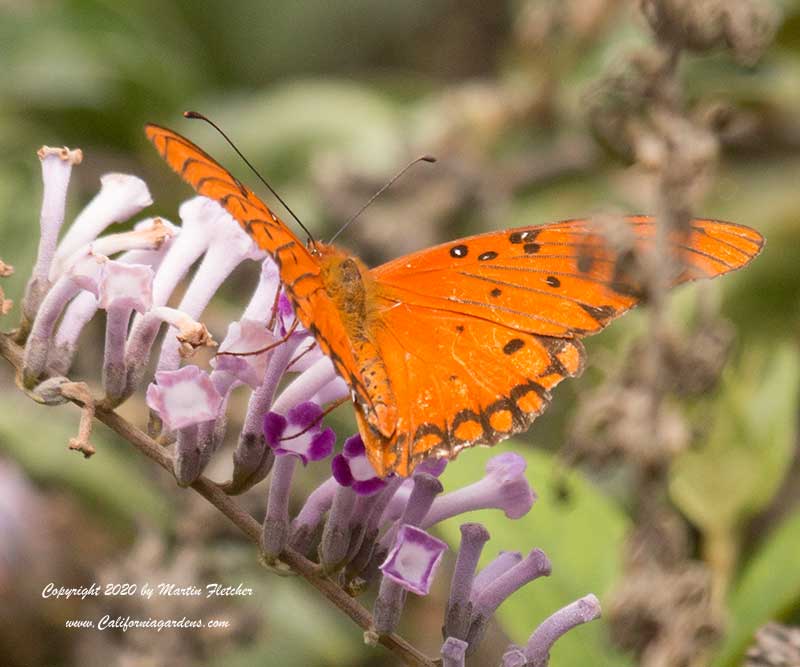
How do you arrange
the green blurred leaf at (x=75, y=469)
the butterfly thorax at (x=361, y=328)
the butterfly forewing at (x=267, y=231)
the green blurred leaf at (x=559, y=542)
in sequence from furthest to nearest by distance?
the green blurred leaf at (x=75, y=469), the green blurred leaf at (x=559, y=542), the butterfly thorax at (x=361, y=328), the butterfly forewing at (x=267, y=231)

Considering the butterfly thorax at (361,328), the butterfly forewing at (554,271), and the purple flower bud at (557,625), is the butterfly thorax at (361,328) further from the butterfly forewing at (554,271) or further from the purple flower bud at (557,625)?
the purple flower bud at (557,625)

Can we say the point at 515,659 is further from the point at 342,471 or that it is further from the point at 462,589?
the point at 342,471

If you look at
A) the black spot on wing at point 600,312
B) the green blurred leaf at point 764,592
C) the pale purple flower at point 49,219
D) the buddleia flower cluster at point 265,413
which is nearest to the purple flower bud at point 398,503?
the buddleia flower cluster at point 265,413

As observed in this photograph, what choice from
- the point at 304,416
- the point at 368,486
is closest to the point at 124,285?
the point at 304,416

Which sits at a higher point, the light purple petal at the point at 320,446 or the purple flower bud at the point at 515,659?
the light purple petal at the point at 320,446

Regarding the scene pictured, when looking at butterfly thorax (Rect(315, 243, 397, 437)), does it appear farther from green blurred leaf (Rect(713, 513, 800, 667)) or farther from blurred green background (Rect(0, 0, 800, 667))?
green blurred leaf (Rect(713, 513, 800, 667))

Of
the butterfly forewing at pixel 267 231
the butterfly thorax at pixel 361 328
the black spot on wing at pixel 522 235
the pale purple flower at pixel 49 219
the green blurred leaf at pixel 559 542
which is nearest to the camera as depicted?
the butterfly forewing at pixel 267 231
